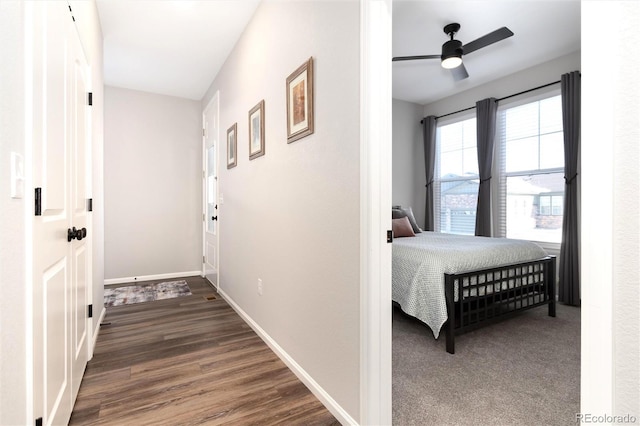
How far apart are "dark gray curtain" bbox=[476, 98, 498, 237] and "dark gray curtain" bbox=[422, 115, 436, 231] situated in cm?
85

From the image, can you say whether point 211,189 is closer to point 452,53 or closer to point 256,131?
point 256,131

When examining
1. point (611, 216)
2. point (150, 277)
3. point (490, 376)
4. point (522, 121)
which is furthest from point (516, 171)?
point (150, 277)

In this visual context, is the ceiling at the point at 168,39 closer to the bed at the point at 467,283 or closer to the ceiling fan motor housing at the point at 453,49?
the ceiling fan motor housing at the point at 453,49

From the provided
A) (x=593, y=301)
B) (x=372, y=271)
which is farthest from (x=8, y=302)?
(x=593, y=301)

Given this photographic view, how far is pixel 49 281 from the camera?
1.18 meters

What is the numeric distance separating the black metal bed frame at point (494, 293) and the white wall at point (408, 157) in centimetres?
257

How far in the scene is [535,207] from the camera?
411 cm

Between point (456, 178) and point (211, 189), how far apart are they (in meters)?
3.88

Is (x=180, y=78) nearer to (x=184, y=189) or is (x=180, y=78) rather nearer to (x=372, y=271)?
(x=184, y=189)

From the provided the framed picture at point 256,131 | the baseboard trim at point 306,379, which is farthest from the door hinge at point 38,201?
the framed picture at point 256,131

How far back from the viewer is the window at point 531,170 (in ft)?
12.7

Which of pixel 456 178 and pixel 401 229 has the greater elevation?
pixel 456 178

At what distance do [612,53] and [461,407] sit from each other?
1.76 metres

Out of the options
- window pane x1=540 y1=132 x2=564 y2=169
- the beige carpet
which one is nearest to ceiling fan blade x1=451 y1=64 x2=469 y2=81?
window pane x1=540 y1=132 x2=564 y2=169
